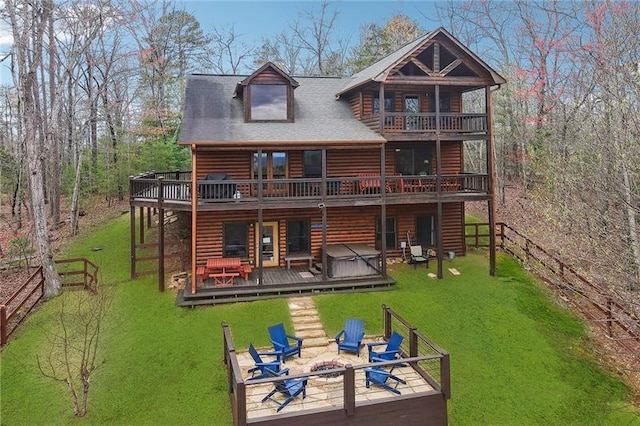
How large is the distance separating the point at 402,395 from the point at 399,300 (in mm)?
6305

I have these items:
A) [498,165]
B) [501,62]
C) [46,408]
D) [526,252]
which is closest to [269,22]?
[501,62]

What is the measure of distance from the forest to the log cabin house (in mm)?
4126

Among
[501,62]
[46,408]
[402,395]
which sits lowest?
[46,408]

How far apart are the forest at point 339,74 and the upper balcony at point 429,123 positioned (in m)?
3.47

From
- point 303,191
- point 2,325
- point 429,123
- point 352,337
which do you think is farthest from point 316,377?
point 429,123

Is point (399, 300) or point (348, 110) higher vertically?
point (348, 110)

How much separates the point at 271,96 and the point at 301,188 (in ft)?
14.0

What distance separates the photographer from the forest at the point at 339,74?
11477 mm

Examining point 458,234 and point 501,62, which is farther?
point 501,62

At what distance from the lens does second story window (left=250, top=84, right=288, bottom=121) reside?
18.1m

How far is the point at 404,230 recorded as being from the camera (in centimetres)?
1978

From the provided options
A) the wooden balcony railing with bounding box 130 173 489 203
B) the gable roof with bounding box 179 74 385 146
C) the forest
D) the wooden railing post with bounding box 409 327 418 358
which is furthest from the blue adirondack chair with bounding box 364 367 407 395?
the gable roof with bounding box 179 74 385 146

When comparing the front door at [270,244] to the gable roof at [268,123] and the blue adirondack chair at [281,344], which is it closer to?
the gable roof at [268,123]

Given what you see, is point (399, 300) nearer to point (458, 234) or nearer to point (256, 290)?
point (256, 290)
